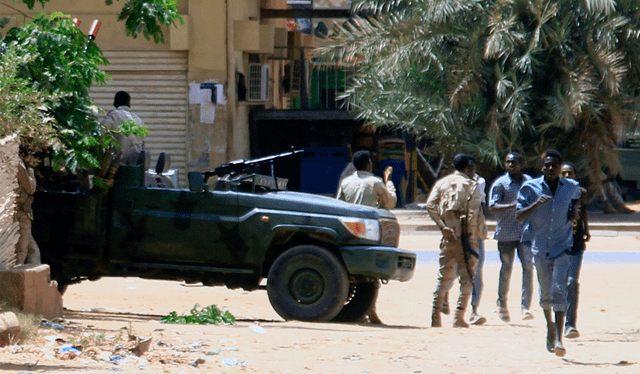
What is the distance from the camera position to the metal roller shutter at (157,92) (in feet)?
79.7

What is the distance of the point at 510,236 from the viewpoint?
10906 mm

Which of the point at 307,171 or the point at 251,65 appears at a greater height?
the point at 251,65

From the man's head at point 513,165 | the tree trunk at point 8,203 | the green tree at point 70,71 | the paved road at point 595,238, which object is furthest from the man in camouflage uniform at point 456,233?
the paved road at point 595,238

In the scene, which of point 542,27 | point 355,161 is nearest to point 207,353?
point 355,161

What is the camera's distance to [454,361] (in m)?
7.83

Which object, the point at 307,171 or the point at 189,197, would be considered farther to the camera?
the point at 307,171

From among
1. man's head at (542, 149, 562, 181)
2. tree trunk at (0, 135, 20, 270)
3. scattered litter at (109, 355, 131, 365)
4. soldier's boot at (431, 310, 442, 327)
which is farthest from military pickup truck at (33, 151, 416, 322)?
scattered litter at (109, 355, 131, 365)

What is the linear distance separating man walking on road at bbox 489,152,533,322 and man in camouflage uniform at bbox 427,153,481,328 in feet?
1.93

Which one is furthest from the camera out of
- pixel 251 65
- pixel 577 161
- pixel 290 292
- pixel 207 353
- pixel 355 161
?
pixel 251 65

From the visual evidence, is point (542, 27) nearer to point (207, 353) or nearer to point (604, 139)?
point (604, 139)

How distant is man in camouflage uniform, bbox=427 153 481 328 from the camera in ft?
33.4

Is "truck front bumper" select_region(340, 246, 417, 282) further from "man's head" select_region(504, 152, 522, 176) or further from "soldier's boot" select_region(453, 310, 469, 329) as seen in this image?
"man's head" select_region(504, 152, 522, 176)

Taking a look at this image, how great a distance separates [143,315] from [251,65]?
15.4m

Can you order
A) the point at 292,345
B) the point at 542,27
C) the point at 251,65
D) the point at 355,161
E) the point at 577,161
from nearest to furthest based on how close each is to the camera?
the point at 292,345
the point at 355,161
the point at 542,27
the point at 577,161
the point at 251,65
